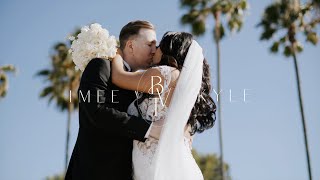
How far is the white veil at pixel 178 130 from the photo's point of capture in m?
4.25

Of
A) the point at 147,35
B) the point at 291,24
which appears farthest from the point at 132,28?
the point at 291,24

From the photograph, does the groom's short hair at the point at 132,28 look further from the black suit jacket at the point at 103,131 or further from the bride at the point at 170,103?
the black suit jacket at the point at 103,131

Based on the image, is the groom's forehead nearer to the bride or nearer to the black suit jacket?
the bride

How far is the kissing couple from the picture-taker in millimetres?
4223

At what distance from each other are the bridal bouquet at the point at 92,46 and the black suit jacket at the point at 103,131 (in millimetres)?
489

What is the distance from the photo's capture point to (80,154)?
4.33 metres

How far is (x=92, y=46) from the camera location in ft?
16.1

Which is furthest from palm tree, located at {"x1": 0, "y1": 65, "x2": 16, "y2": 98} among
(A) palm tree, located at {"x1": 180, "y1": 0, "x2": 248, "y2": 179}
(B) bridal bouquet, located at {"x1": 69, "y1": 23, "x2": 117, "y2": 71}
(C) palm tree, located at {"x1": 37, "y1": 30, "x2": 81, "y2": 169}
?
(B) bridal bouquet, located at {"x1": 69, "y1": 23, "x2": 117, "y2": 71}

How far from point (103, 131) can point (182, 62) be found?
94 centimetres

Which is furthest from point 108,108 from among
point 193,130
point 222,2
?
point 222,2

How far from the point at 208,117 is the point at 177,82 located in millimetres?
558

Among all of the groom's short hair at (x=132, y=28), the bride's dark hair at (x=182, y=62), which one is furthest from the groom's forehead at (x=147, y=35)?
the bride's dark hair at (x=182, y=62)

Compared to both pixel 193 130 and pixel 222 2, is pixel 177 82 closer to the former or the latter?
pixel 193 130

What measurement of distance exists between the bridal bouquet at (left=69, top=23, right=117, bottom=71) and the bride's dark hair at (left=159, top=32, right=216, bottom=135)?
22.5 inches
